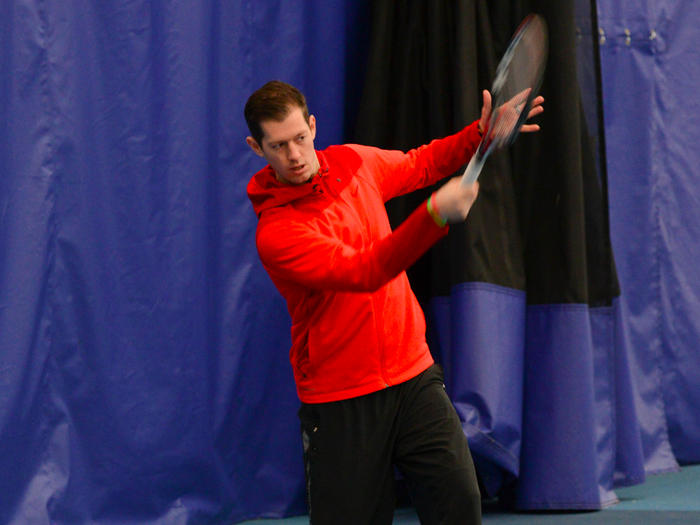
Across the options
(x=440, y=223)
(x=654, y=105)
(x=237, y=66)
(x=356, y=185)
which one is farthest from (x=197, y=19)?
(x=654, y=105)

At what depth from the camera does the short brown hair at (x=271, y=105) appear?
2092 millimetres

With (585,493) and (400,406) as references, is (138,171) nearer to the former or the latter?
(400,406)

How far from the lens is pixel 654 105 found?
13.5ft

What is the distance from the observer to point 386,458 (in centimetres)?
215

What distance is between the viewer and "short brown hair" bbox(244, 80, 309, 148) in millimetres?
2092

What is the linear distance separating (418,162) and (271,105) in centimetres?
55

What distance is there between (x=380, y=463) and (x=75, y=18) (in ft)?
5.99

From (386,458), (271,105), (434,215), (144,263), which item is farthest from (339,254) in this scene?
(144,263)

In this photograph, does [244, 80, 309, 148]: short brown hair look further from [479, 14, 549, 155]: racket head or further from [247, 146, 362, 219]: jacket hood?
[479, 14, 549, 155]: racket head

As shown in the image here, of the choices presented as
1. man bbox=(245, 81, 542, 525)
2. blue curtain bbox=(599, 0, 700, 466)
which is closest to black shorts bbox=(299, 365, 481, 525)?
man bbox=(245, 81, 542, 525)

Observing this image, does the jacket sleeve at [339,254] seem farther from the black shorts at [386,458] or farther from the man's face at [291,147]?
the black shorts at [386,458]

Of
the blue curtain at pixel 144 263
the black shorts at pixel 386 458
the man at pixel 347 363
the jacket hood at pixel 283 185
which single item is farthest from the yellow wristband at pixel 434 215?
the blue curtain at pixel 144 263

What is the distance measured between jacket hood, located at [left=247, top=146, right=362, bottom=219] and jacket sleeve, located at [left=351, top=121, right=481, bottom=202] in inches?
2.9

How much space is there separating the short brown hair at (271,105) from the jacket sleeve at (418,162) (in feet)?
0.99
